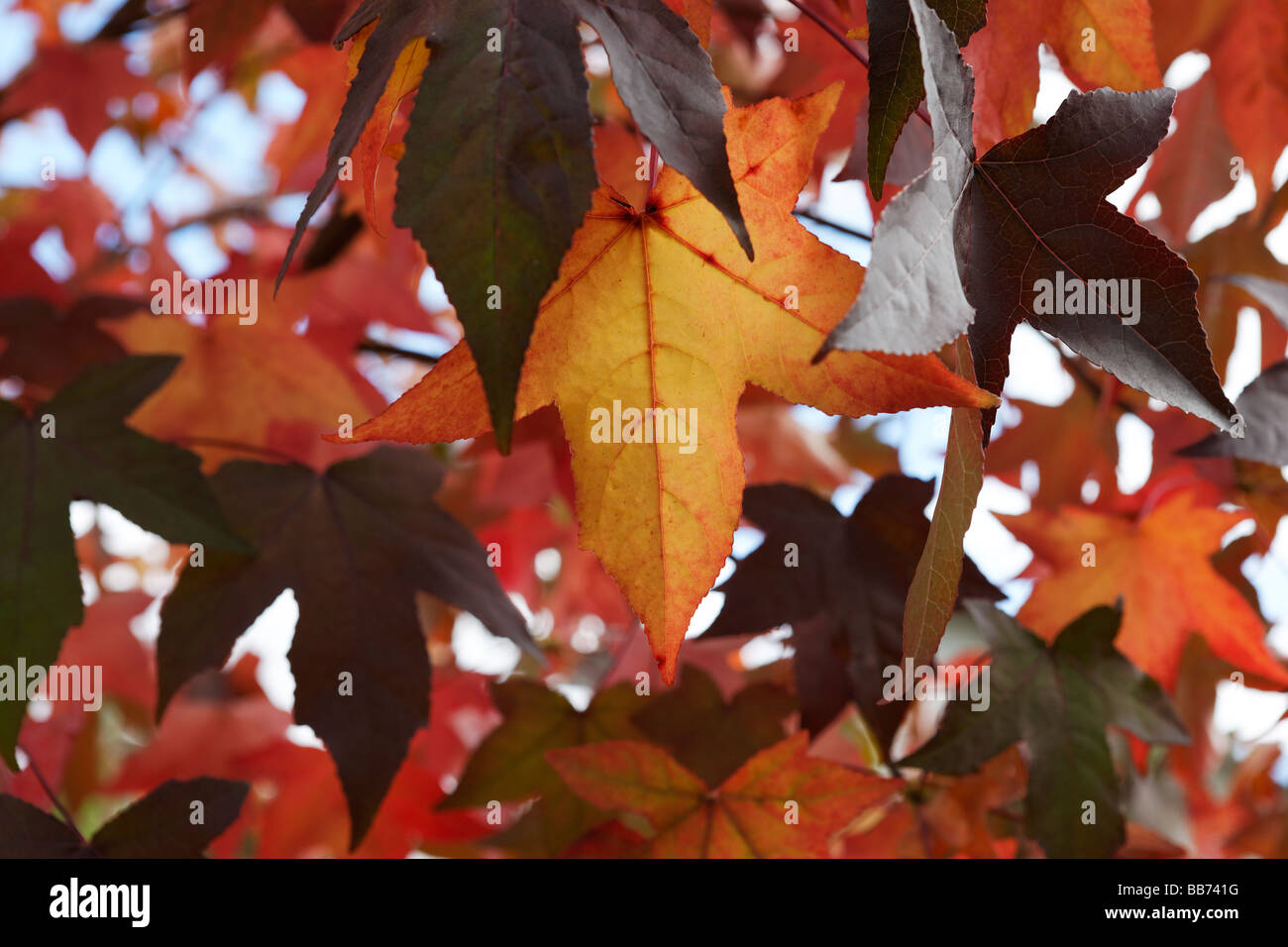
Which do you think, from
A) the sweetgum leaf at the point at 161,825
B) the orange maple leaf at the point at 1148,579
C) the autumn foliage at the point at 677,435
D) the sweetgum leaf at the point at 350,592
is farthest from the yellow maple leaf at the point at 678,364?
the orange maple leaf at the point at 1148,579

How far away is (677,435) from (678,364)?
0.05m

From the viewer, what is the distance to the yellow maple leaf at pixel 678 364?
23.4 inches

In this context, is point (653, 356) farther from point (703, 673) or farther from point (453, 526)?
point (703, 673)

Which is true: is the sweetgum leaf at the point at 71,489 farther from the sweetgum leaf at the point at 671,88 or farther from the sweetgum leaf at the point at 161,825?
the sweetgum leaf at the point at 671,88

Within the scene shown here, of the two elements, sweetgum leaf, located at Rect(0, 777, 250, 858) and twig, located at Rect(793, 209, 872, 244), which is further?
twig, located at Rect(793, 209, 872, 244)

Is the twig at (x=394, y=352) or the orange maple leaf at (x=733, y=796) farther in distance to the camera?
the twig at (x=394, y=352)

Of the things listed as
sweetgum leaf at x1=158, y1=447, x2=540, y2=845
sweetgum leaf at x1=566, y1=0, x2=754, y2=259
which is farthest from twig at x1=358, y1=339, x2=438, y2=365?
sweetgum leaf at x1=566, y1=0, x2=754, y2=259

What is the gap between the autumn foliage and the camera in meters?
0.53

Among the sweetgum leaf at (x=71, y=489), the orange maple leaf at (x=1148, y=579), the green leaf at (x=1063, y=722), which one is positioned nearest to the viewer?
the sweetgum leaf at (x=71, y=489)

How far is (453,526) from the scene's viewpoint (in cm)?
108

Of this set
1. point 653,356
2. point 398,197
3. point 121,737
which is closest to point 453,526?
point 653,356

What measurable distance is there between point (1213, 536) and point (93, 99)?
2.17 meters

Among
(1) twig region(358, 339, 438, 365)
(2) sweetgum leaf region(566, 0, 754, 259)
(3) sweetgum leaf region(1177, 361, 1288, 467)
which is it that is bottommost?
(3) sweetgum leaf region(1177, 361, 1288, 467)

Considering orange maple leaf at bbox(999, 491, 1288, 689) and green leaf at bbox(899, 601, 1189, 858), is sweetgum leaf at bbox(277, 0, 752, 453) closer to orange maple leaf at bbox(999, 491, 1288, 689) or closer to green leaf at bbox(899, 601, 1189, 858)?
green leaf at bbox(899, 601, 1189, 858)
